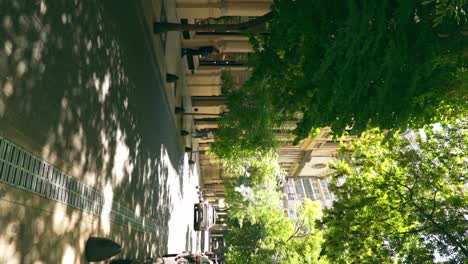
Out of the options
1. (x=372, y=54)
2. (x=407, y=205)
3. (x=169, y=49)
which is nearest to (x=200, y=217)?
(x=169, y=49)

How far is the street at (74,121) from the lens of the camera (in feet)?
7.98

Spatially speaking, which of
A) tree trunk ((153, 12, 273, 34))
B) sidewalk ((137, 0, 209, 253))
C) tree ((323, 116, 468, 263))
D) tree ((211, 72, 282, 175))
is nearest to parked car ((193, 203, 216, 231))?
sidewalk ((137, 0, 209, 253))

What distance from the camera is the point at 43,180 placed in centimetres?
281

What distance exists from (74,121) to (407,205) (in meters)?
9.64

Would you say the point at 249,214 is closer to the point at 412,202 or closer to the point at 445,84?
the point at 412,202

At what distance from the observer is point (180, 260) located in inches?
260

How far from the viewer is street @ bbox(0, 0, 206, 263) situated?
243 centimetres

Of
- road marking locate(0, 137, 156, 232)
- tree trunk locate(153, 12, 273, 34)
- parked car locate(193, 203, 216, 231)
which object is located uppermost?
tree trunk locate(153, 12, 273, 34)

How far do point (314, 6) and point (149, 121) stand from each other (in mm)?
5252

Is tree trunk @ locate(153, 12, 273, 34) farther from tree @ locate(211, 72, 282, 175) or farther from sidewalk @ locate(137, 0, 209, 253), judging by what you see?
tree @ locate(211, 72, 282, 175)

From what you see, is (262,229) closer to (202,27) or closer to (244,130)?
(244,130)

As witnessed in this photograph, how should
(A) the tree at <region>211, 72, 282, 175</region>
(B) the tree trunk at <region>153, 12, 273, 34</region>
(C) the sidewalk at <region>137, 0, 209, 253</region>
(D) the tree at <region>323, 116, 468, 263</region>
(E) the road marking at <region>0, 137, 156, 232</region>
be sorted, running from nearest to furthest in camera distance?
1. (E) the road marking at <region>0, 137, 156, 232</region>
2. (B) the tree trunk at <region>153, 12, 273, 34</region>
3. (C) the sidewalk at <region>137, 0, 209, 253</region>
4. (D) the tree at <region>323, 116, 468, 263</region>
5. (A) the tree at <region>211, 72, 282, 175</region>

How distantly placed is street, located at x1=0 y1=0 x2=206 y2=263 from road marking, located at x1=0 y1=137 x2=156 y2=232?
20 millimetres

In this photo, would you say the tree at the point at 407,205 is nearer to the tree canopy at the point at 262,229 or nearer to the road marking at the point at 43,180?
the tree canopy at the point at 262,229
